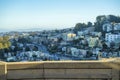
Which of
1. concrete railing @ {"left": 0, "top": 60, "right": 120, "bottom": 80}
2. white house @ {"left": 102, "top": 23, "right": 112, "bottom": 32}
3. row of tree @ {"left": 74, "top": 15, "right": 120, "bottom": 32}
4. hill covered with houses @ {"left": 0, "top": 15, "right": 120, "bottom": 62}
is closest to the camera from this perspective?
concrete railing @ {"left": 0, "top": 60, "right": 120, "bottom": 80}

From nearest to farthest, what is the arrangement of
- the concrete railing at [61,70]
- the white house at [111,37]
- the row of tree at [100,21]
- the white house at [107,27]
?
the concrete railing at [61,70], the white house at [111,37], the white house at [107,27], the row of tree at [100,21]

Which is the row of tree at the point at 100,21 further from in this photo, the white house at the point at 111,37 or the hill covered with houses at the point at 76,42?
the white house at the point at 111,37

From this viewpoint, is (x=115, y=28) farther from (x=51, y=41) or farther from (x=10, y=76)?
(x=10, y=76)

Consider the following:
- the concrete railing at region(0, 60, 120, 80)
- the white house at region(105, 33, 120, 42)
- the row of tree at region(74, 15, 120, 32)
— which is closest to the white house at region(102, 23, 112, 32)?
the row of tree at region(74, 15, 120, 32)

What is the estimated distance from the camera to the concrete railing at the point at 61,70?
5031 millimetres

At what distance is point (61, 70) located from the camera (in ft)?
16.7

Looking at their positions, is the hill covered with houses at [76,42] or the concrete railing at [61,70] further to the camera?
the hill covered with houses at [76,42]

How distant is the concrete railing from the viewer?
5.03 m

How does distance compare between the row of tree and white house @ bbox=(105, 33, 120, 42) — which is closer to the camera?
white house @ bbox=(105, 33, 120, 42)

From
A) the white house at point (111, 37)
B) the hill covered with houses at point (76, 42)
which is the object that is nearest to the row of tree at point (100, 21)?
the hill covered with houses at point (76, 42)

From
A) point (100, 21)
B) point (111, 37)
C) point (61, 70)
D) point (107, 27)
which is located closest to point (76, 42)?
point (111, 37)

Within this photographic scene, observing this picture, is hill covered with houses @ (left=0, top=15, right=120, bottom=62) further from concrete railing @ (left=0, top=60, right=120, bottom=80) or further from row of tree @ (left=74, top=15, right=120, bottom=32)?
concrete railing @ (left=0, top=60, right=120, bottom=80)

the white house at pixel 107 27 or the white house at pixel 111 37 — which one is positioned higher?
the white house at pixel 107 27

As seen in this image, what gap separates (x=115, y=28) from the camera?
5281 cm
